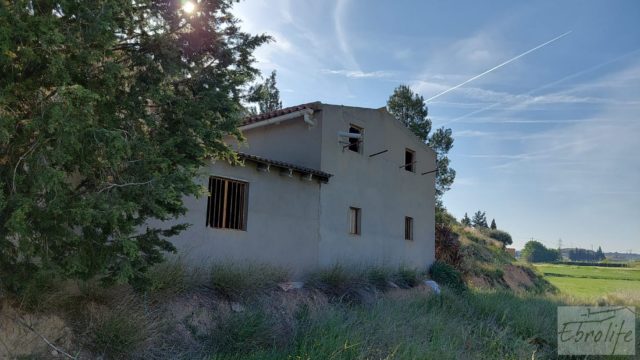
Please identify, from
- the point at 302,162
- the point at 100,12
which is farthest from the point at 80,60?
the point at 302,162

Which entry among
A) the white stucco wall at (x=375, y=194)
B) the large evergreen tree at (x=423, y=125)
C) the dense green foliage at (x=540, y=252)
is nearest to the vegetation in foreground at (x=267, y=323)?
the white stucco wall at (x=375, y=194)

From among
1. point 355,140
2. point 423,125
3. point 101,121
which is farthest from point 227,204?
point 423,125

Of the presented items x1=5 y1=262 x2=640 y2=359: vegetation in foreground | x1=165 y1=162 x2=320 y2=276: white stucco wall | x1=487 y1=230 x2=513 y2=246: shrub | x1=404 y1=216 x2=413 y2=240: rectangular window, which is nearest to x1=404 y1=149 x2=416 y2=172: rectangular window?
x1=404 y1=216 x2=413 y2=240: rectangular window

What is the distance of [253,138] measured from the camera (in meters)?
15.8

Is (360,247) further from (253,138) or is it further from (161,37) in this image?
(161,37)

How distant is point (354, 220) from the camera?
16203 millimetres

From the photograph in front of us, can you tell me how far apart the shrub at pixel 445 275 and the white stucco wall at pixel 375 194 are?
15.6 inches

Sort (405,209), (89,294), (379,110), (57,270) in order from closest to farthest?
(57,270) → (89,294) → (379,110) → (405,209)

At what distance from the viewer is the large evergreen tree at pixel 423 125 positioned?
28266 millimetres

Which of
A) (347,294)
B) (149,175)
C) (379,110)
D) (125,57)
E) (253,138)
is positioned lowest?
(347,294)

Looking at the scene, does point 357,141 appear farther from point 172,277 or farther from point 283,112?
point 172,277

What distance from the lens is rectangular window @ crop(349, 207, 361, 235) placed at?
52.5 ft

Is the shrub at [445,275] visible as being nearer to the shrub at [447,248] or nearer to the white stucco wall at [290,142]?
the shrub at [447,248]

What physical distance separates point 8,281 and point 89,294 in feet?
5.25
